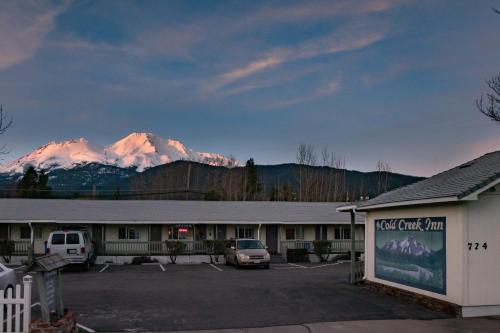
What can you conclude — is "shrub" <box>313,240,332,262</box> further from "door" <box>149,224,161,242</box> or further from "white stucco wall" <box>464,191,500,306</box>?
"white stucco wall" <box>464,191,500,306</box>

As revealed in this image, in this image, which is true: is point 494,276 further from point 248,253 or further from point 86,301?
point 248,253

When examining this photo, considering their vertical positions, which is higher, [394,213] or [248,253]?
[394,213]

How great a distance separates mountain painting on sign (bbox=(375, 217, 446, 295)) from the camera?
1413cm

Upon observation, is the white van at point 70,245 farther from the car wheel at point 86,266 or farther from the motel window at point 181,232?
the motel window at point 181,232

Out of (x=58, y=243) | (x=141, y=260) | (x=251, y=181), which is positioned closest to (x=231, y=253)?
(x=141, y=260)

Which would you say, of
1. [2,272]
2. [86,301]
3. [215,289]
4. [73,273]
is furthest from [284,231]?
[2,272]

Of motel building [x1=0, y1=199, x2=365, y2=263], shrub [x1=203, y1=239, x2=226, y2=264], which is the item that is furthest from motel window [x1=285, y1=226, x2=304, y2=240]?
shrub [x1=203, y1=239, x2=226, y2=264]

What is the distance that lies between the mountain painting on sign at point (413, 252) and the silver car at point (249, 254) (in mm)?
10919

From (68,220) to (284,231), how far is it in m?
14.2

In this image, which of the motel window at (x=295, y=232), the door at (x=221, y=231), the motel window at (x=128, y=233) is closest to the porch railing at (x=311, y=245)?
the motel window at (x=295, y=232)

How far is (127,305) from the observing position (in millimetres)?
15289

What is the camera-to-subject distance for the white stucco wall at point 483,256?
13070mm

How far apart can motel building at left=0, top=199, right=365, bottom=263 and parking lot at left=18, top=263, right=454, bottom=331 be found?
42.8 ft

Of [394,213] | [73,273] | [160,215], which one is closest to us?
[394,213]
